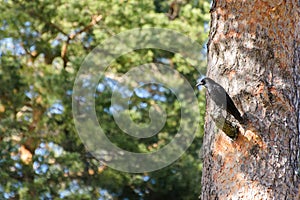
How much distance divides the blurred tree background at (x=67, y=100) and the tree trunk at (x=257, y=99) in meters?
4.46

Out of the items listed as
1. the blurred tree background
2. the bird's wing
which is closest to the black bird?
the bird's wing

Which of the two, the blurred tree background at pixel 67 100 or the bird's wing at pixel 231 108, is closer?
the bird's wing at pixel 231 108

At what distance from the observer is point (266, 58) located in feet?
6.95

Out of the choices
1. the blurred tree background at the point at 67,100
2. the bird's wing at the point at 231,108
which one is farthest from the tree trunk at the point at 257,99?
the blurred tree background at the point at 67,100

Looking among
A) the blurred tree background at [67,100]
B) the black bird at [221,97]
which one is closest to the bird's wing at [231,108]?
the black bird at [221,97]

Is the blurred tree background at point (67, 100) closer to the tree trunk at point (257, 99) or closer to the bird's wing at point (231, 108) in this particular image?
the tree trunk at point (257, 99)

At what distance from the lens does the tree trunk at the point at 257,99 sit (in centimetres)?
199

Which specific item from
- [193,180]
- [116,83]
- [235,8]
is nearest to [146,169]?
[193,180]

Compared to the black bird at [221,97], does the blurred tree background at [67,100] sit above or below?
above

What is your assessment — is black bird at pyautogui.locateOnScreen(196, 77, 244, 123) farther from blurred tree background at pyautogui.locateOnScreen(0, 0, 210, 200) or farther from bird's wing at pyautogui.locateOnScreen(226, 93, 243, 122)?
blurred tree background at pyautogui.locateOnScreen(0, 0, 210, 200)

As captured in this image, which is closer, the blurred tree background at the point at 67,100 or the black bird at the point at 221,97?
the black bird at the point at 221,97

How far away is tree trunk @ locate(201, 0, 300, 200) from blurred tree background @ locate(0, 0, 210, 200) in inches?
175

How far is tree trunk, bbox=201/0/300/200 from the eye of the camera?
199 cm

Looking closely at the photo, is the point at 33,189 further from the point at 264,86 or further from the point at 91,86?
the point at 264,86
